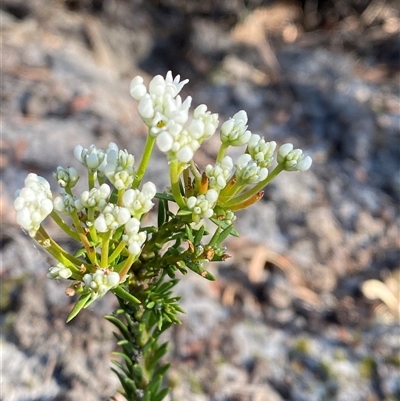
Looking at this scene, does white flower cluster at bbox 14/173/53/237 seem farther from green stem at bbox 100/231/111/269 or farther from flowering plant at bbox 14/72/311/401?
green stem at bbox 100/231/111/269

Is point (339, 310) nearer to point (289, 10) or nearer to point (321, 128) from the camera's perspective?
point (321, 128)

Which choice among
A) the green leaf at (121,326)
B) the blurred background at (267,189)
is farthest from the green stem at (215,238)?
the blurred background at (267,189)

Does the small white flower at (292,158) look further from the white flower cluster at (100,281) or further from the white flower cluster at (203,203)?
the white flower cluster at (100,281)

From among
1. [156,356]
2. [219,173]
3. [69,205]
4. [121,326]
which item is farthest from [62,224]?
[156,356]

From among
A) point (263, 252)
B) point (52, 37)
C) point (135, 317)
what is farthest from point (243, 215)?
point (52, 37)

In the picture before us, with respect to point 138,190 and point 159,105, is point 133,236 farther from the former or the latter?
point 159,105

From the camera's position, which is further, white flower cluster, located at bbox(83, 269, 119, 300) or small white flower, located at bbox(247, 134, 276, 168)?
small white flower, located at bbox(247, 134, 276, 168)

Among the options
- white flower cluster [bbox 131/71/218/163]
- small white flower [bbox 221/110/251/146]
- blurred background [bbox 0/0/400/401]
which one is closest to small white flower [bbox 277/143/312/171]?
small white flower [bbox 221/110/251/146]
